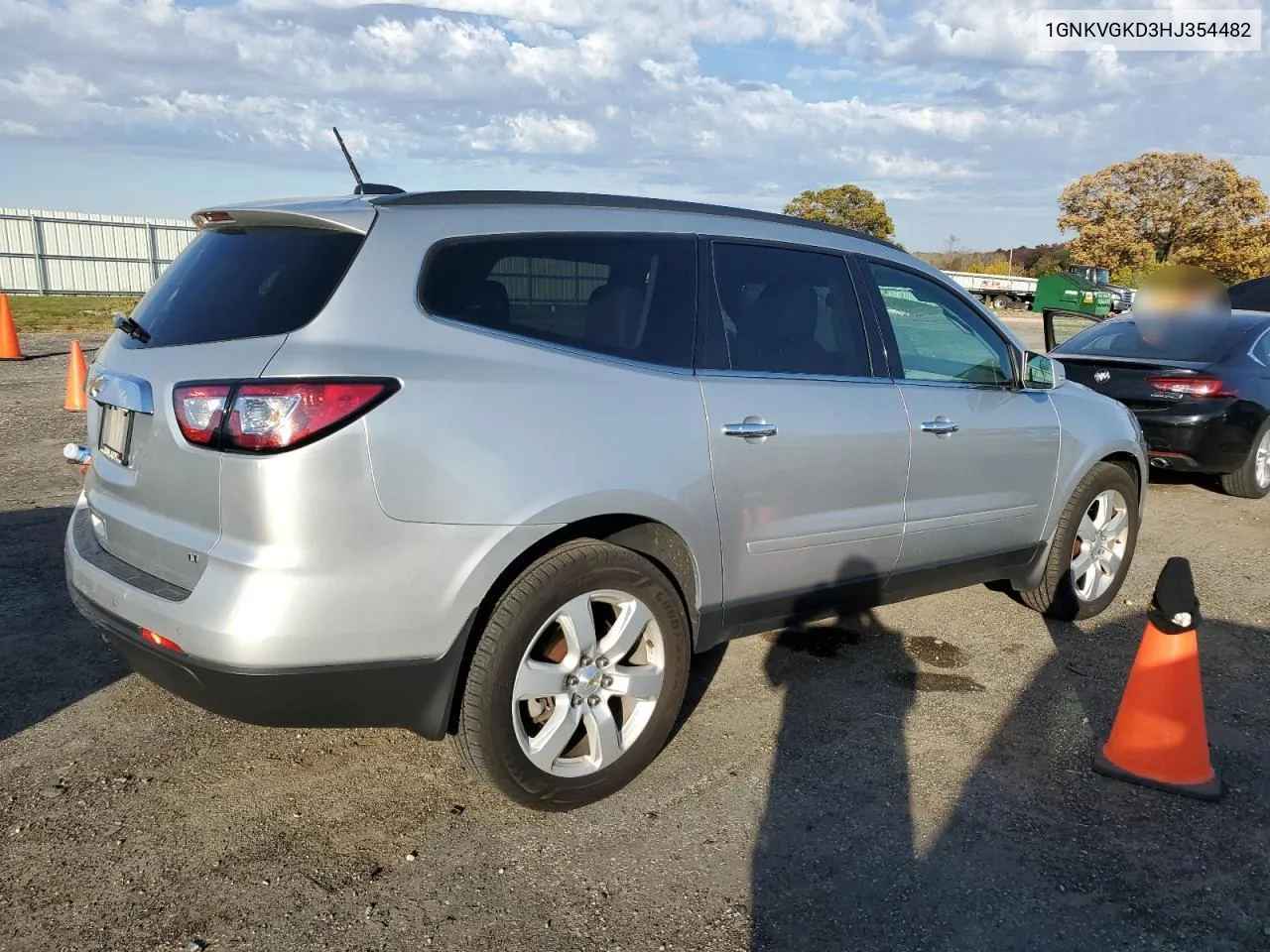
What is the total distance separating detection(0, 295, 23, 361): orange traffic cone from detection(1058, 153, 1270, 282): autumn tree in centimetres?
3278

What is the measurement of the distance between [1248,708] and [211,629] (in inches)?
148

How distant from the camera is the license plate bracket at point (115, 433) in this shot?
2887 mm

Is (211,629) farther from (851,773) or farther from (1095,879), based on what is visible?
(1095,879)

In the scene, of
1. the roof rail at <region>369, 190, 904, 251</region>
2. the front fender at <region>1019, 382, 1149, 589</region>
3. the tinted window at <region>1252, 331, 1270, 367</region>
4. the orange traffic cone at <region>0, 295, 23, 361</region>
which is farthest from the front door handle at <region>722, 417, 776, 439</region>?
the orange traffic cone at <region>0, 295, 23, 361</region>

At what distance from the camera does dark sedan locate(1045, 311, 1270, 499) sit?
7359 mm

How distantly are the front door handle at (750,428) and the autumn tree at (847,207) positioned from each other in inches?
1444

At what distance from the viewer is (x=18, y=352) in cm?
1338

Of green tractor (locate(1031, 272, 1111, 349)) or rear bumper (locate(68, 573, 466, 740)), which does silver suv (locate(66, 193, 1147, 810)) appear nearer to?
rear bumper (locate(68, 573, 466, 740))

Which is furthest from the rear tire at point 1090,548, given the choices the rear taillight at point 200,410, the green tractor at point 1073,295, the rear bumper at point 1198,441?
the green tractor at point 1073,295

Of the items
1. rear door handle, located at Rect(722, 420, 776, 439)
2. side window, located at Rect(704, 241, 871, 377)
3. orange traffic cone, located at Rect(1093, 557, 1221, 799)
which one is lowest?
orange traffic cone, located at Rect(1093, 557, 1221, 799)

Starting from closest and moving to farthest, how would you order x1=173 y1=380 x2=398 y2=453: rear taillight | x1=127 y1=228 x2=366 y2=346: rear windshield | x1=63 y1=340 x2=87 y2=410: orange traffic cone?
x1=173 y1=380 x2=398 y2=453: rear taillight → x1=127 y1=228 x2=366 y2=346: rear windshield → x1=63 y1=340 x2=87 y2=410: orange traffic cone

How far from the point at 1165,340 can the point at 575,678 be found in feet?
22.0

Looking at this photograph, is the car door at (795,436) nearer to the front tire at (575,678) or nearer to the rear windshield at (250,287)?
the front tire at (575,678)

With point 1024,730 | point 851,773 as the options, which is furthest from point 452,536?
point 1024,730
